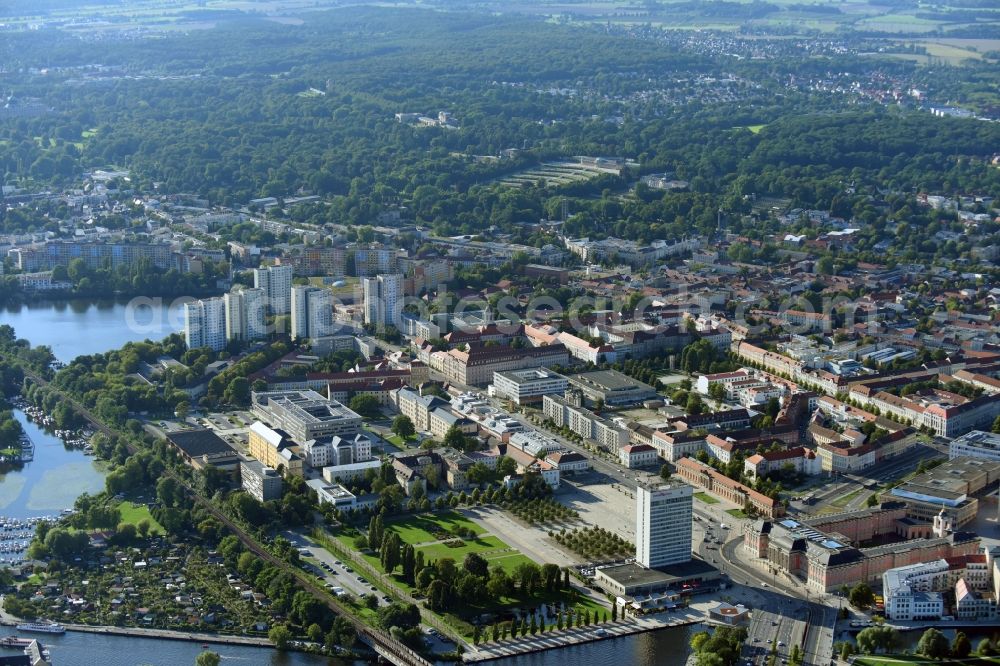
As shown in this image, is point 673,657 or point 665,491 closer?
point 673,657

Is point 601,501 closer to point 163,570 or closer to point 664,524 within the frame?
point 664,524

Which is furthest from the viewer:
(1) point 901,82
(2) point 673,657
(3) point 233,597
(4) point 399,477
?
(1) point 901,82

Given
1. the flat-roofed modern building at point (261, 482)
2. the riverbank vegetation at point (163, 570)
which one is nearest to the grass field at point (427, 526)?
the riverbank vegetation at point (163, 570)

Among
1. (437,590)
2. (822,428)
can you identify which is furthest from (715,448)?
(437,590)

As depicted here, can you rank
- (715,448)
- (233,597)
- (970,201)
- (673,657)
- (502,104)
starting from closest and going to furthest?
(673,657), (233,597), (715,448), (970,201), (502,104)

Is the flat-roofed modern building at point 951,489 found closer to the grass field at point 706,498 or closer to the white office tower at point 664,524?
the grass field at point 706,498

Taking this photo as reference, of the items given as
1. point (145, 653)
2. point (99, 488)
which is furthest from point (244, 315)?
point (145, 653)

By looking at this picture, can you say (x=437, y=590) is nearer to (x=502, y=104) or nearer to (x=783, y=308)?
(x=783, y=308)
